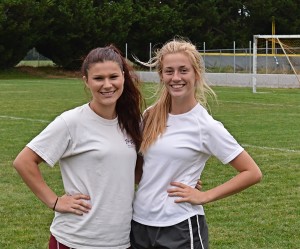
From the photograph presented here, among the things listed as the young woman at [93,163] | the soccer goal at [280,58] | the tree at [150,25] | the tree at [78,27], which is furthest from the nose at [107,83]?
the tree at [150,25]

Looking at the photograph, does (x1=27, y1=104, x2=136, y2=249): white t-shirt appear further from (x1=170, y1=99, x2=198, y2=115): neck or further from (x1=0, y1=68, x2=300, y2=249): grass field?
(x1=0, y1=68, x2=300, y2=249): grass field

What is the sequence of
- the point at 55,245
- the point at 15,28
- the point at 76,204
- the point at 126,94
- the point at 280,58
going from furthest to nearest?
the point at 15,28 → the point at 280,58 → the point at 126,94 → the point at 55,245 → the point at 76,204

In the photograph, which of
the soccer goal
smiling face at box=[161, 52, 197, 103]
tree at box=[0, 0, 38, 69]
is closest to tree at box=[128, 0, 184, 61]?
tree at box=[0, 0, 38, 69]

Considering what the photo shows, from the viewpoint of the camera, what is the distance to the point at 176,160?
10.7ft

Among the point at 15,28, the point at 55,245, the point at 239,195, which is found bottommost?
the point at 239,195

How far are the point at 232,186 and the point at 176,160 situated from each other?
287 mm

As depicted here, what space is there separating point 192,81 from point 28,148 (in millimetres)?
811

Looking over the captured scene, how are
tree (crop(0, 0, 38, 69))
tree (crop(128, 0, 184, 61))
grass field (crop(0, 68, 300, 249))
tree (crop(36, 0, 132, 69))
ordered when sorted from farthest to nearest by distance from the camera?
tree (crop(128, 0, 184, 61)) < tree (crop(36, 0, 132, 69)) < tree (crop(0, 0, 38, 69)) < grass field (crop(0, 68, 300, 249))

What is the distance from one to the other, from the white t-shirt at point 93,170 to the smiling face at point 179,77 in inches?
12.3

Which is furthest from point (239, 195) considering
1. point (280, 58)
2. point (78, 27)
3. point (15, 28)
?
point (78, 27)

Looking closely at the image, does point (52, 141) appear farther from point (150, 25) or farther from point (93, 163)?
point (150, 25)

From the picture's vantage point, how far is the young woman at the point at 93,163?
10.6 ft

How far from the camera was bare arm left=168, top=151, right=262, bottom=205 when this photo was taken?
3.25 meters

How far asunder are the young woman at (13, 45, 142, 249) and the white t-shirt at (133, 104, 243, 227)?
7 centimetres
